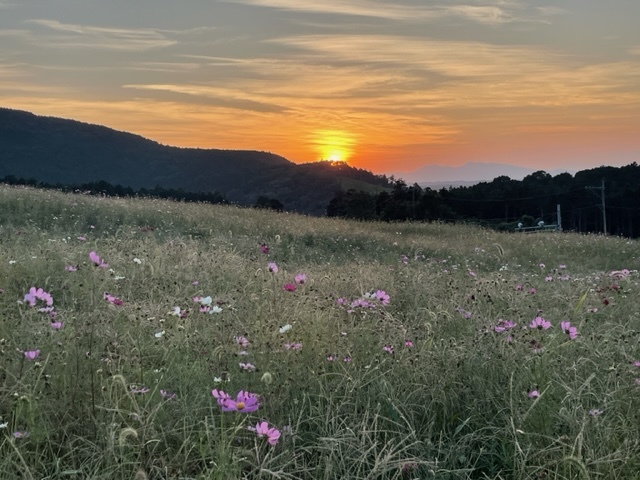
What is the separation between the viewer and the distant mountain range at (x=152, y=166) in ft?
293

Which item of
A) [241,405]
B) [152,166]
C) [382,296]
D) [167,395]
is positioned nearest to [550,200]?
[382,296]

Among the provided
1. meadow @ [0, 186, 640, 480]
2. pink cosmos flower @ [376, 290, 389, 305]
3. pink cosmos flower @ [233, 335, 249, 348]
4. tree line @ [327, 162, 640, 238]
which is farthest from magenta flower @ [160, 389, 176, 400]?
tree line @ [327, 162, 640, 238]

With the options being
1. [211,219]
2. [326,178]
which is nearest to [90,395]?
[211,219]

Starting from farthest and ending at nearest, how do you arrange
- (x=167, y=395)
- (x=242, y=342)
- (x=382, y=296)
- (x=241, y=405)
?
(x=382, y=296)
(x=242, y=342)
(x=167, y=395)
(x=241, y=405)

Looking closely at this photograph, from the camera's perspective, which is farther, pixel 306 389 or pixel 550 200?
pixel 550 200

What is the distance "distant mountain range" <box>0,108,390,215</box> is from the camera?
293 feet

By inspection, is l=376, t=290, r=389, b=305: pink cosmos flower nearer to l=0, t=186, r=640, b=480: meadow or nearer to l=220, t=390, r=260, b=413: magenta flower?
l=0, t=186, r=640, b=480: meadow

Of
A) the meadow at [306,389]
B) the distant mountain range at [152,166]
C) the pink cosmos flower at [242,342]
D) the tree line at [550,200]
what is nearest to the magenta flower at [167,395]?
the meadow at [306,389]

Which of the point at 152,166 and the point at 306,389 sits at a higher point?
the point at 152,166

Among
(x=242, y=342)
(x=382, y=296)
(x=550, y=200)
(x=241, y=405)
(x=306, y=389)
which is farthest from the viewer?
(x=550, y=200)

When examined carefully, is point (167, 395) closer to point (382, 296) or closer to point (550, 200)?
point (382, 296)

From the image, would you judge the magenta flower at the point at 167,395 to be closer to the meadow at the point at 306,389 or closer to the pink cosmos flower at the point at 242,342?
the meadow at the point at 306,389

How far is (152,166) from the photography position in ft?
336

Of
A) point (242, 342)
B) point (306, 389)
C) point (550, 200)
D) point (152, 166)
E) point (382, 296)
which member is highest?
point (152, 166)
